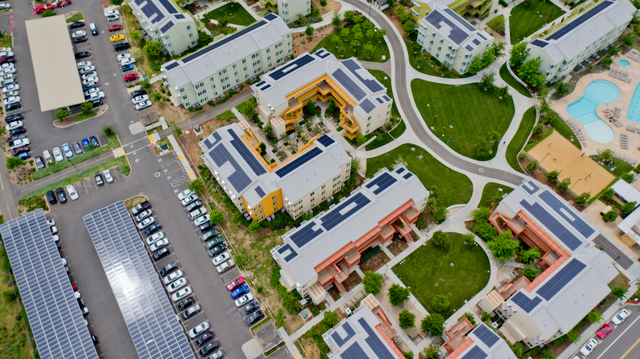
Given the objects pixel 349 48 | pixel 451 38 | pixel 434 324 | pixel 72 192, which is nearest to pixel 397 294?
pixel 434 324

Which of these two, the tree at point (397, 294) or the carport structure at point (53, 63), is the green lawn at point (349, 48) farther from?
the tree at point (397, 294)

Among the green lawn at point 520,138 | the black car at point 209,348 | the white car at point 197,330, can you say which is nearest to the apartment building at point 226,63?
the white car at point 197,330

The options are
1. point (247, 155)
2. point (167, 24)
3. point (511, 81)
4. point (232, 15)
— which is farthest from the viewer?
point (232, 15)

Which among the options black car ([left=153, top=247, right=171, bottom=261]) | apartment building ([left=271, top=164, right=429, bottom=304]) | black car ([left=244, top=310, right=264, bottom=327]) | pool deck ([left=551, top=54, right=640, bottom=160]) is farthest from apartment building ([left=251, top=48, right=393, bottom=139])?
pool deck ([left=551, top=54, right=640, bottom=160])

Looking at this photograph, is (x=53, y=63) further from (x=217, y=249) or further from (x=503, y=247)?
(x=503, y=247)

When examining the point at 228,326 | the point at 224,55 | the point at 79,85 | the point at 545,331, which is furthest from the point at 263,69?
the point at 545,331

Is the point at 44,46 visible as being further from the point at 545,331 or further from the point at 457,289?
the point at 545,331
